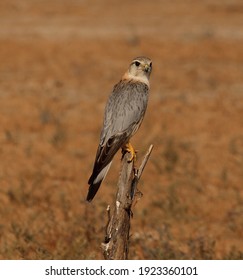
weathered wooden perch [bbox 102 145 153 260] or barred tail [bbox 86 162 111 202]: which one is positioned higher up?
barred tail [bbox 86 162 111 202]

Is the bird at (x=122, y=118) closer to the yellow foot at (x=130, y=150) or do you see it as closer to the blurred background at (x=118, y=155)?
the yellow foot at (x=130, y=150)

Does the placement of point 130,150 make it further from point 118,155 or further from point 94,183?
point 118,155

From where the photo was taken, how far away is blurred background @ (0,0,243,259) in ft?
27.7

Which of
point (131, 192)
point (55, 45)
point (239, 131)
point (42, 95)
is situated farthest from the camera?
point (55, 45)

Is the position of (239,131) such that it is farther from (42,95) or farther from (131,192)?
(131,192)

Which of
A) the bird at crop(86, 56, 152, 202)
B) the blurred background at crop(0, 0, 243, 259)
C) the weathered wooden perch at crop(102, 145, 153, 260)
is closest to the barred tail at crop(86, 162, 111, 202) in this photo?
the bird at crop(86, 56, 152, 202)

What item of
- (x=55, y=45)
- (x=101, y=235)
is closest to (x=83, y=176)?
(x=101, y=235)

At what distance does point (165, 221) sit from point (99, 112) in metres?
6.15

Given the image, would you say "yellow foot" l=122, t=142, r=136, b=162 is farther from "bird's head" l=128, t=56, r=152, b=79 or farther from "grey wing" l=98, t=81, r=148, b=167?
"bird's head" l=128, t=56, r=152, b=79

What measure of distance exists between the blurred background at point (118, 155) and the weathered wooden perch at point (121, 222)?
1.19m

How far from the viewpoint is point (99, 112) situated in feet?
50.1

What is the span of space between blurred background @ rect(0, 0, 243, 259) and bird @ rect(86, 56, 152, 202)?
3.82 feet

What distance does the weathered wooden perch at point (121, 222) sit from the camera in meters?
5.53

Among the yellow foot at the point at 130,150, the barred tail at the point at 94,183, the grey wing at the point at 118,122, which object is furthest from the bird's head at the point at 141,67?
Result: the barred tail at the point at 94,183
